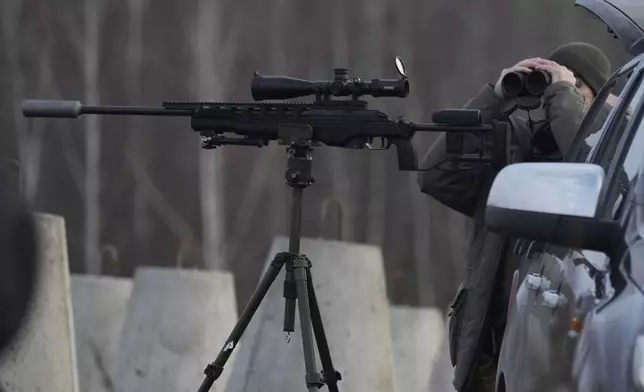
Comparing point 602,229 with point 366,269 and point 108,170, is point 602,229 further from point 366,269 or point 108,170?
point 108,170

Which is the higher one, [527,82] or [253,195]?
[527,82]

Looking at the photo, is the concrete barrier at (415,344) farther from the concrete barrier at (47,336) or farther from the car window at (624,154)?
the car window at (624,154)

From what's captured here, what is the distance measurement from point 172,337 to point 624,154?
4.16 m

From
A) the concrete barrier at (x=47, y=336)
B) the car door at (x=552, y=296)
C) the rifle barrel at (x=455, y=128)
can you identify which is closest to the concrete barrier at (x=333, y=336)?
the concrete barrier at (x=47, y=336)

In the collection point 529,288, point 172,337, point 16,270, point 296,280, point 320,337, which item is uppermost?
point 529,288

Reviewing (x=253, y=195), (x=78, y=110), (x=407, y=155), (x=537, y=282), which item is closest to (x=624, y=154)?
(x=537, y=282)

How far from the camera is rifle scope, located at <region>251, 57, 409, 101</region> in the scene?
3967mm

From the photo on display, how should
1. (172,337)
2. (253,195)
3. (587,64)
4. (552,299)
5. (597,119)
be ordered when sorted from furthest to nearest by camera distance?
1. (253,195)
2. (172,337)
3. (587,64)
4. (597,119)
5. (552,299)

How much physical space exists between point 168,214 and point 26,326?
1680mm

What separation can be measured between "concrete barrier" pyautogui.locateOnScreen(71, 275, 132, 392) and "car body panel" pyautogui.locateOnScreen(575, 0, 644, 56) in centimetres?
408

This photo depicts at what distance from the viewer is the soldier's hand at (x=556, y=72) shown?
3.99 metres

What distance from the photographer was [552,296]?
229cm

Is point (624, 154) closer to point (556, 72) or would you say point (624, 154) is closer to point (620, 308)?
point (620, 308)

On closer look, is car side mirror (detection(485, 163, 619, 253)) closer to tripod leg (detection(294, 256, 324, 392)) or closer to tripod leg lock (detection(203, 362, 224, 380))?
tripod leg (detection(294, 256, 324, 392))
